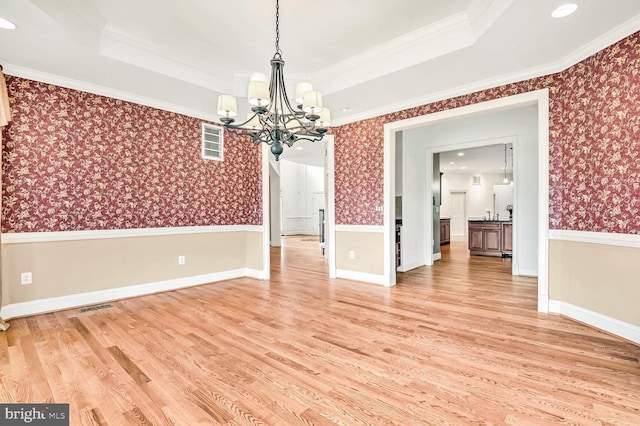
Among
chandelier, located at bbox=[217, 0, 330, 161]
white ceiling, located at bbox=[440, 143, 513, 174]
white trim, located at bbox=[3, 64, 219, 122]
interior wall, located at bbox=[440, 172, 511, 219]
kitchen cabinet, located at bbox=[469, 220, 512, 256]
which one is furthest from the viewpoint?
interior wall, located at bbox=[440, 172, 511, 219]

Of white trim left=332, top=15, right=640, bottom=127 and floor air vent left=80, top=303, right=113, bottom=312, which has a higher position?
white trim left=332, top=15, right=640, bottom=127

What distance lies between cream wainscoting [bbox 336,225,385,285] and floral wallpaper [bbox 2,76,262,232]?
1527 mm

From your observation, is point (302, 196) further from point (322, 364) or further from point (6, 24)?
point (322, 364)

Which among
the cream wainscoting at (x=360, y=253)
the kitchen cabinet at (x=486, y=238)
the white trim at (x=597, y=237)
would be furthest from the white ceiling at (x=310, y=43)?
A: the kitchen cabinet at (x=486, y=238)

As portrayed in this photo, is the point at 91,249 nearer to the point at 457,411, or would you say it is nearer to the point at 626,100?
the point at 457,411

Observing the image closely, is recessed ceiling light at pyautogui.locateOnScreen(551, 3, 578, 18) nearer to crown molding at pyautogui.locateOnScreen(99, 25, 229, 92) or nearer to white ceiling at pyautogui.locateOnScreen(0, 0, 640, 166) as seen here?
white ceiling at pyautogui.locateOnScreen(0, 0, 640, 166)

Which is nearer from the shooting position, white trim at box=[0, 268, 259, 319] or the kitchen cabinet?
white trim at box=[0, 268, 259, 319]

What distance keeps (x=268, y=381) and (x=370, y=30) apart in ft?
10.7

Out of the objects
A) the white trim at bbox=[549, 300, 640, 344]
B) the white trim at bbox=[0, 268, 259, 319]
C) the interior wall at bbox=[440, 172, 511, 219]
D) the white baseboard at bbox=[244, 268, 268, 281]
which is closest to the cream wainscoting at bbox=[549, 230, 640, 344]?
the white trim at bbox=[549, 300, 640, 344]

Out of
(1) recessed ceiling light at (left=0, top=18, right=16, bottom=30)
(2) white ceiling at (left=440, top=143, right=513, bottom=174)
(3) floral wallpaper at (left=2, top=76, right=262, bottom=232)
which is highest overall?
(2) white ceiling at (left=440, top=143, right=513, bottom=174)

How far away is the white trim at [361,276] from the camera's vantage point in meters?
4.70

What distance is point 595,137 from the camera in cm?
295

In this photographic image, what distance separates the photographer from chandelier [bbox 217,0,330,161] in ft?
8.06

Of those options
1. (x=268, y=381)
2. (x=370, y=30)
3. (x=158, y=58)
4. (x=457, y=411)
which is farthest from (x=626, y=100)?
(x=158, y=58)
